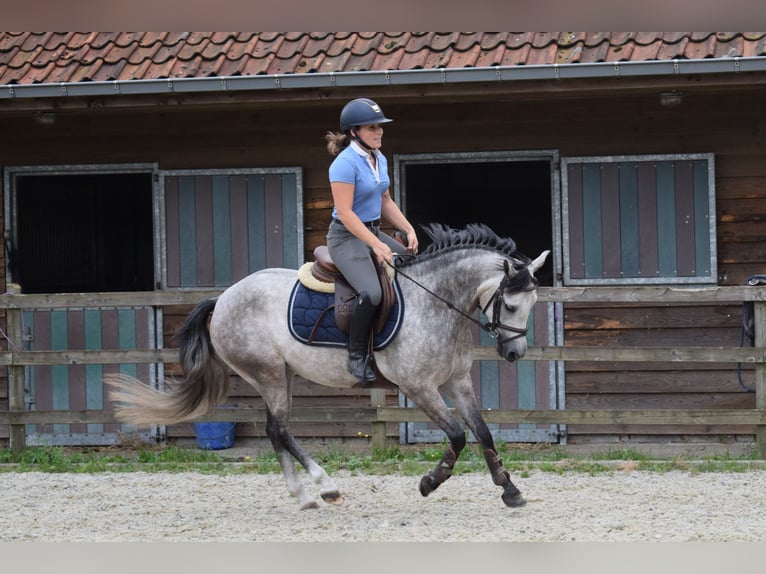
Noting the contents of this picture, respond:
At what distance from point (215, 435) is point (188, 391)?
259cm

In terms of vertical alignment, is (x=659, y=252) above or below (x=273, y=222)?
below

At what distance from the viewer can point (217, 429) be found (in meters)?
8.49

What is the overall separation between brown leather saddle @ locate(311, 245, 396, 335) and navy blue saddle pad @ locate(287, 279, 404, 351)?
1.5 inches

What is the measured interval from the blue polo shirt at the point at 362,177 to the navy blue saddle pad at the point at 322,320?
45 cm

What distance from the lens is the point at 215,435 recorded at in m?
8.51

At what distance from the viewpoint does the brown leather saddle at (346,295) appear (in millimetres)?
5488

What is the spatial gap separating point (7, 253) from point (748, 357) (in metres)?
5.95

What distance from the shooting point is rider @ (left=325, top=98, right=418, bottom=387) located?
5215 millimetres

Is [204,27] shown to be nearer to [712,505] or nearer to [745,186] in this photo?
[712,505]

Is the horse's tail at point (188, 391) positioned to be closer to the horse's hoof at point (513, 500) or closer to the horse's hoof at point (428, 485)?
the horse's hoof at point (428, 485)

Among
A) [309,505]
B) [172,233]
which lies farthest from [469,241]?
[172,233]

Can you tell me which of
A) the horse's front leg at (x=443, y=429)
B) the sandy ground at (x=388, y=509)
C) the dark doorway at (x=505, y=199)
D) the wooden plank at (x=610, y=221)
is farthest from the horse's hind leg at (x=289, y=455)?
the dark doorway at (x=505, y=199)

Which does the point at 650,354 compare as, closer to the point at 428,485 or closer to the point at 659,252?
the point at 659,252

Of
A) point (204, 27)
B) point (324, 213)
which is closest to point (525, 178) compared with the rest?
point (324, 213)
